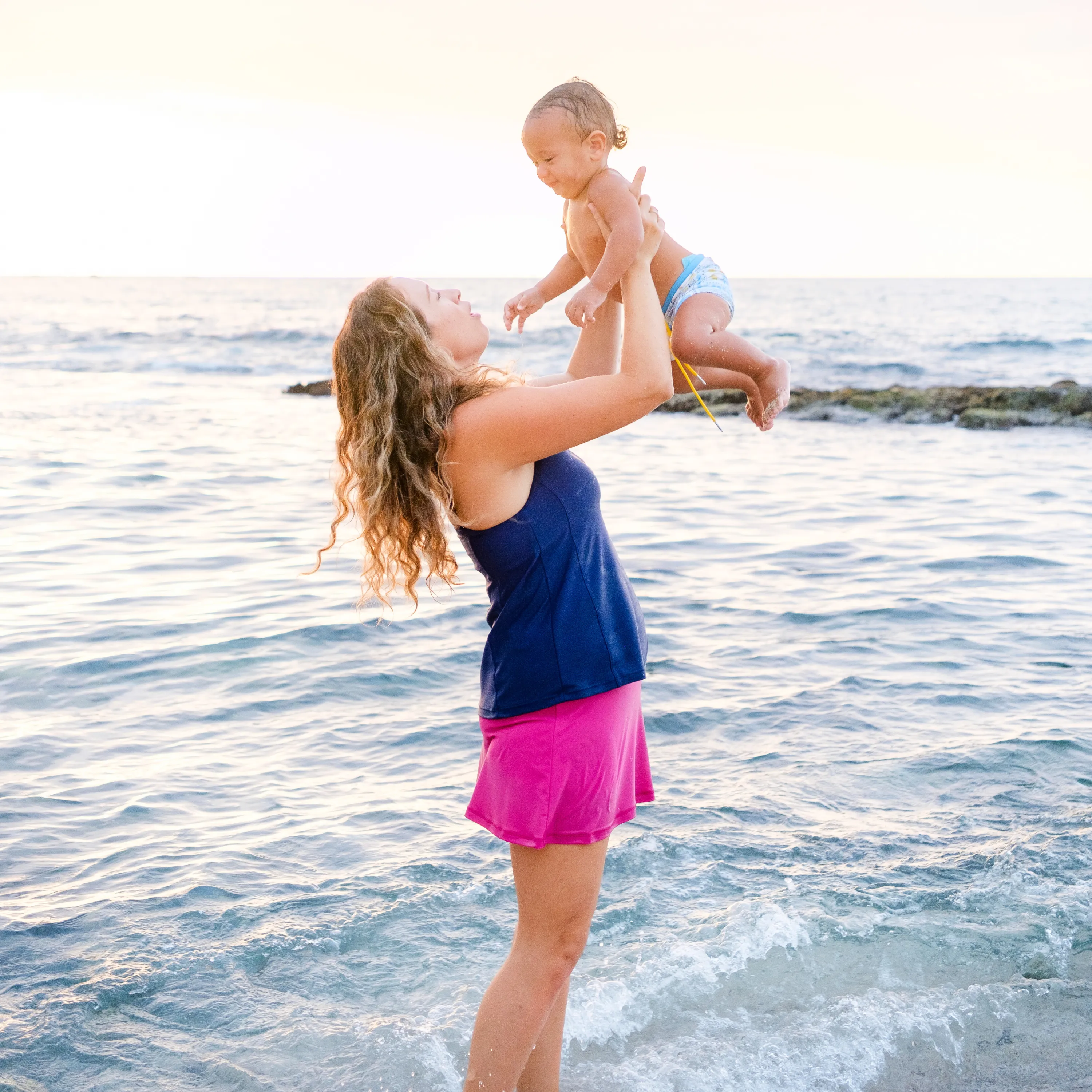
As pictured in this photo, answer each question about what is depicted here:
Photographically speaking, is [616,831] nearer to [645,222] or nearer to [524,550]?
[524,550]

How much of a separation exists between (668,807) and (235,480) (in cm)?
860

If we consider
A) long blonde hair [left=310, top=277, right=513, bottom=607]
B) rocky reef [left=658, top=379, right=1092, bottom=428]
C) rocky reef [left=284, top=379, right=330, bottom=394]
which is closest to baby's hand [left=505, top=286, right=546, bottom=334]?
long blonde hair [left=310, top=277, right=513, bottom=607]

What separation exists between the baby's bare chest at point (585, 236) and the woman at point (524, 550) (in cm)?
57

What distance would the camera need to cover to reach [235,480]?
12.2 meters

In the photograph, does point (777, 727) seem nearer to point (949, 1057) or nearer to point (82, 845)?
point (949, 1057)

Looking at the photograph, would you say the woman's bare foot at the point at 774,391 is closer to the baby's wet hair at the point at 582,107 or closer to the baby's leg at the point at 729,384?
the baby's leg at the point at 729,384

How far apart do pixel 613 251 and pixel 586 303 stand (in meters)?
0.14

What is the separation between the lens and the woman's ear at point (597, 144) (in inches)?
118

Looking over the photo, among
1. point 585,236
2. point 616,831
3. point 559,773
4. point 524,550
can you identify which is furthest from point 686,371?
point 616,831

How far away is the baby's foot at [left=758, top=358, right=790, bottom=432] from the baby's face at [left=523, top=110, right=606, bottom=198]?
73 centimetres

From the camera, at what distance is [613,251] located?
267cm

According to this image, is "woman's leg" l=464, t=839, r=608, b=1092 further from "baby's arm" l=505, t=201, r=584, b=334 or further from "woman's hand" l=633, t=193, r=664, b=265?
"baby's arm" l=505, t=201, r=584, b=334

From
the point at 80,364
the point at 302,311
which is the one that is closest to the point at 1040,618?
the point at 80,364

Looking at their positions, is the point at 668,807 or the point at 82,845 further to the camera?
the point at 668,807
